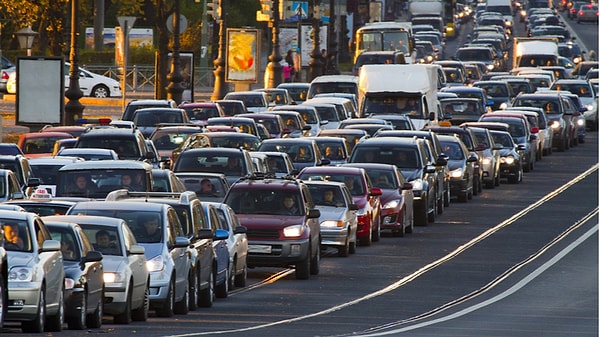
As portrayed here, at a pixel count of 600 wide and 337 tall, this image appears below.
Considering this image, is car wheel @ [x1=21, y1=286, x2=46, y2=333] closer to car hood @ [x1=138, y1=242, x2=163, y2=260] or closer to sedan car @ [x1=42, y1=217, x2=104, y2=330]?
sedan car @ [x1=42, y1=217, x2=104, y2=330]

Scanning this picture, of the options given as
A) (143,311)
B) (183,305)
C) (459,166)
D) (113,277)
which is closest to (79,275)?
(113,277)

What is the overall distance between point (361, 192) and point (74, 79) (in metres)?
16.9

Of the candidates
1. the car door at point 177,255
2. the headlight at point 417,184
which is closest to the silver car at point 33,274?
the car door at point 177,255

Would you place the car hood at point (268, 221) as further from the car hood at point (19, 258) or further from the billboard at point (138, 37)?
the billboard at point (138, 37)

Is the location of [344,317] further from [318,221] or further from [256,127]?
[256,127]

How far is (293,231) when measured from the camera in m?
29.8

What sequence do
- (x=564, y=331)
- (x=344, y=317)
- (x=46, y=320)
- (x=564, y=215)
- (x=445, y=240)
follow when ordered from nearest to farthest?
(x=46, y=320)
(x=564, y=331)
(x=344, y=317)
(x=445, y=240)
(x=564, y=215)

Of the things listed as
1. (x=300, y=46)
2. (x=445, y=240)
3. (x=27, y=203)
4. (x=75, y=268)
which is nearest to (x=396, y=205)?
(x=445, y=240)

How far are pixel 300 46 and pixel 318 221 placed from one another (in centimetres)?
5681

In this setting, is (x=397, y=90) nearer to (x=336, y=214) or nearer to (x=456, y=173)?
(x=456, y=173)

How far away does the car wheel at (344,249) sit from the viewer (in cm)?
3397

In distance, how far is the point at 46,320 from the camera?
811 inches

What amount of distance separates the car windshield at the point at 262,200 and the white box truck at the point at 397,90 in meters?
24.0

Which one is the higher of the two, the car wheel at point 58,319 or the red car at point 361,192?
the car wheel at point 58,319
